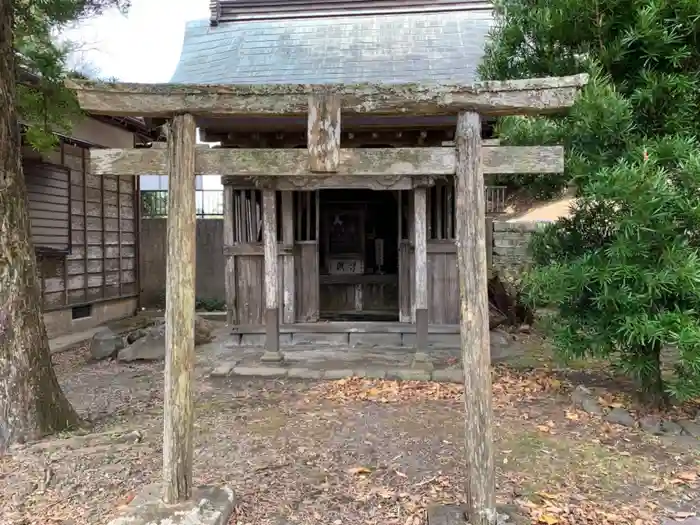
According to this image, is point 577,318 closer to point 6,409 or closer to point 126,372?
point 6,409

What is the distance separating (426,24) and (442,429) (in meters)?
9.14

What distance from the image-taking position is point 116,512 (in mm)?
3254

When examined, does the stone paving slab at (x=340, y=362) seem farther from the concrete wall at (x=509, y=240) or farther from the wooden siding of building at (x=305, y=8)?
the wooden siding of building at (x=305, y=8)

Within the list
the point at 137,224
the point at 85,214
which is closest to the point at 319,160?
the point at 85,214

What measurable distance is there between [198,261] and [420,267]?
25.7ft

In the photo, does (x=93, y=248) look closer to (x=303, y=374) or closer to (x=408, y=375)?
(x=303, y=374)

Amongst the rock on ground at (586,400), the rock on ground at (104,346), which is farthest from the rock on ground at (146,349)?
the rock on ground at (586,400)

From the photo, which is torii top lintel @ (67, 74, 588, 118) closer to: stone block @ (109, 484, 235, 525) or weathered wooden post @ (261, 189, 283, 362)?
stone block @ (109, 484, 235, 525)

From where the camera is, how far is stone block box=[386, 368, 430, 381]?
6453mm

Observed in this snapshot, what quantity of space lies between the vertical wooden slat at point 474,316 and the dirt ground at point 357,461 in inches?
15.5

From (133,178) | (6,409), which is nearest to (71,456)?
(6,409)

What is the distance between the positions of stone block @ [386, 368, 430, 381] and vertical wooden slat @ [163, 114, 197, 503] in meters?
3.62

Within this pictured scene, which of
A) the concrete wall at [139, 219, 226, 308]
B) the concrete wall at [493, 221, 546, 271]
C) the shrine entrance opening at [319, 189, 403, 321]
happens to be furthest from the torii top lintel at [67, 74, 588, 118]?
the concrete wall at [493, 221, 546, 271]

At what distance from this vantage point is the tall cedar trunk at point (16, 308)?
13.4 feet
